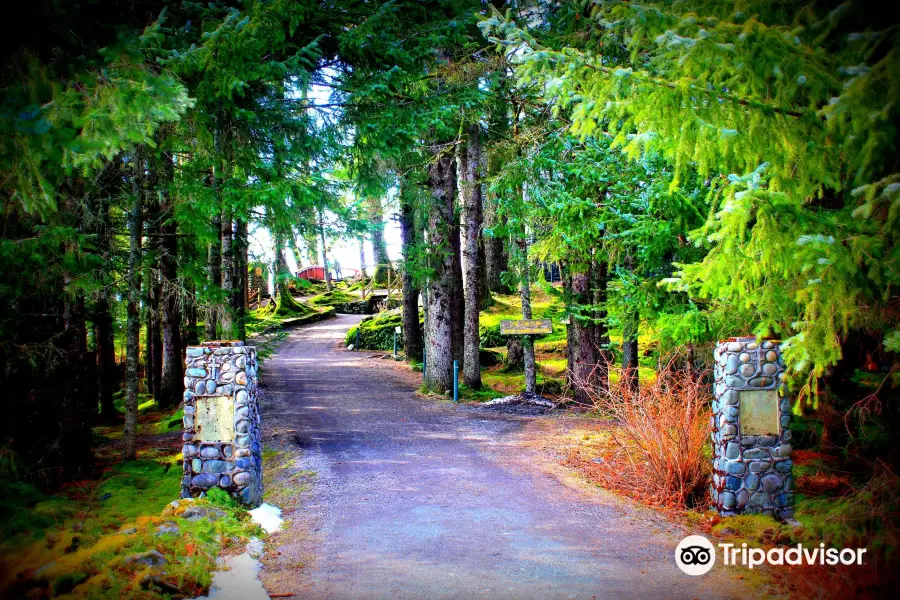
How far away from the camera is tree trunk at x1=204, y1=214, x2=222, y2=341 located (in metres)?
9.27

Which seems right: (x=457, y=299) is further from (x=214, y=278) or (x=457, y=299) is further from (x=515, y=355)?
(x=214, y=278)

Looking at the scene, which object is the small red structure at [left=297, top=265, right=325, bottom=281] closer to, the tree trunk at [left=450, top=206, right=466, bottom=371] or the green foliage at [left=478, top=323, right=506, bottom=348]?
the green foliage at [left=478, top=323, right=506, bottom=348]

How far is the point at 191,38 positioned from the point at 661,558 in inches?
312

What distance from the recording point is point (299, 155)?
9508 mm

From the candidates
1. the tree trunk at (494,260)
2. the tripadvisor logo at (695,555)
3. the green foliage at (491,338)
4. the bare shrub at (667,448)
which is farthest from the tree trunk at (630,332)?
the tree trunk at (494,260)

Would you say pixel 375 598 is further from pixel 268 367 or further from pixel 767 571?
pixel 268 367

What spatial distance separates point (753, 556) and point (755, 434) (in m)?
1.36

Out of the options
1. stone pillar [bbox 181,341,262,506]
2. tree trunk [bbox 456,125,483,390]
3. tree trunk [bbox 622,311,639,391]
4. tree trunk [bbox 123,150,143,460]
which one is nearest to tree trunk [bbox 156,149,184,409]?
tree trunk [bbox 123,150,143,460]

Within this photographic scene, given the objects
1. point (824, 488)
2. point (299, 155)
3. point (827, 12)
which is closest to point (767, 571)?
point (824, 488)

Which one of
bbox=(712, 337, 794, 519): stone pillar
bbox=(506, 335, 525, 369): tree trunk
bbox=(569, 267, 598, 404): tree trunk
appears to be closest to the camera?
bbox=(712, 337, 794, 519): stone pillar

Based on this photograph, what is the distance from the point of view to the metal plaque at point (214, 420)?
6.85 metres

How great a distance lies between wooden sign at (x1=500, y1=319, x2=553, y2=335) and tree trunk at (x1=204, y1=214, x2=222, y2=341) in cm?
616

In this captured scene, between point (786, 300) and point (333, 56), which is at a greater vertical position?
point (333, 56)

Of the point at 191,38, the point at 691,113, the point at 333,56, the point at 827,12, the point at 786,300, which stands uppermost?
the point at 333,56
